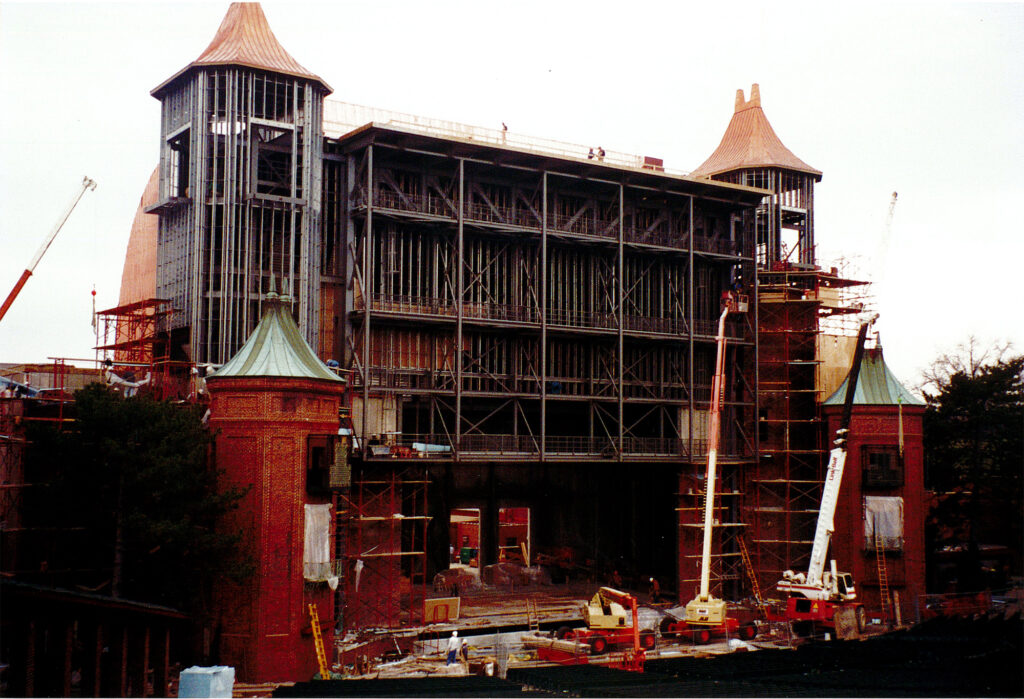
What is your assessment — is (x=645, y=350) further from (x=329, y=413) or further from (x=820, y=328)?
(x=329, y=413)

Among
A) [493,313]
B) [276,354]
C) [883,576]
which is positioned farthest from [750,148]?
[276,354]

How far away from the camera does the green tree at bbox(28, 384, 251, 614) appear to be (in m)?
33.9

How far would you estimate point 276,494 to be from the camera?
38375 millimetres

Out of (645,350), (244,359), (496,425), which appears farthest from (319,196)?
(645,350)

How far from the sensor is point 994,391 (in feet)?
195

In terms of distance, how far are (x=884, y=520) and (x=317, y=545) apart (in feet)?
94.3

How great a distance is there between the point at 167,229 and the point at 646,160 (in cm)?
2488

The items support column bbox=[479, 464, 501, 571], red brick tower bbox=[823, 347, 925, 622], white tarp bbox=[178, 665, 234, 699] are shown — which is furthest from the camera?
support column bbox=[479, 464, 501, 571]

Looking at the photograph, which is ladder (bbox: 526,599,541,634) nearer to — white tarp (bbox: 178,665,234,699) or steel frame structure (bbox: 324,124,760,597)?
steel frame structure (bbox: 324,124,760,597)

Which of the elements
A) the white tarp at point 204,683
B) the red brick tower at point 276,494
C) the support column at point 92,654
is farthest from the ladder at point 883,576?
the support column at point 92,654

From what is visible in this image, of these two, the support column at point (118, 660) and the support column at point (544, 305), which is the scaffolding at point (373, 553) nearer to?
the support column at point (544, 305)

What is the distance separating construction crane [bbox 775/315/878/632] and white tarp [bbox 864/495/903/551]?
383 centimetres

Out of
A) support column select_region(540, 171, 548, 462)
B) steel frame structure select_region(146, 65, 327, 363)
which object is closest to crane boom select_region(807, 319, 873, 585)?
support column select_region(540, 171, 548, 462)

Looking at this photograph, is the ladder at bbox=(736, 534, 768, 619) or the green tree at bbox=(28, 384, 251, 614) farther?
the ladder at bbox=(736, 534, 768, 619)
